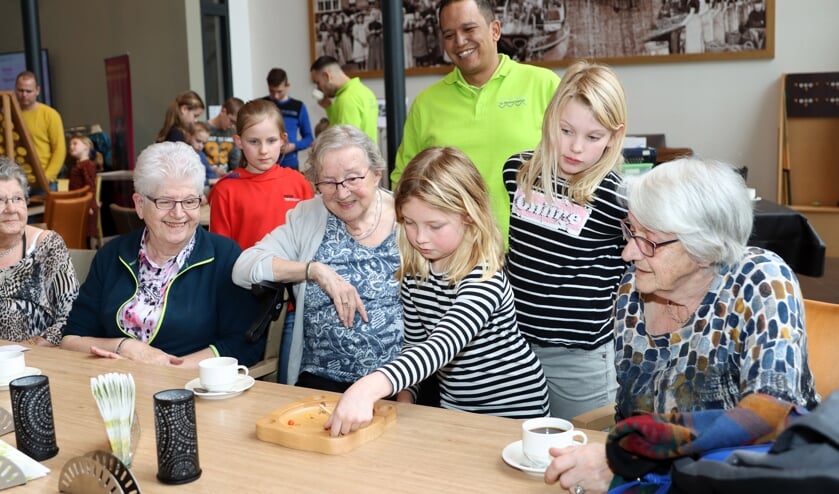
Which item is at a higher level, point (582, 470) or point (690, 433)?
point (690, 433)

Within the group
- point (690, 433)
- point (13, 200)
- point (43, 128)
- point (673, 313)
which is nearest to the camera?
point (690, 433)

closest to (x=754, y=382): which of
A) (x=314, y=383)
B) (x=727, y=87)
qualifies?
(x=314, y=383)

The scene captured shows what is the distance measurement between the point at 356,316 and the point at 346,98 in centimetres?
434

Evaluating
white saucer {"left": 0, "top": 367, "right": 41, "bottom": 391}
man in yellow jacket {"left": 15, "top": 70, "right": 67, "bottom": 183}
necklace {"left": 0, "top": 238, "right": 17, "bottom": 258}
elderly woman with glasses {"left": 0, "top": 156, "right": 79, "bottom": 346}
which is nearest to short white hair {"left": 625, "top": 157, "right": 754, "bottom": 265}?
white saucer {"left": 0, "top": 367, "right": 41, "bottom": 391}

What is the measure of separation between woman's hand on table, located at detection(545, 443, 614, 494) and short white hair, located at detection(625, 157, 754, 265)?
0.44 m

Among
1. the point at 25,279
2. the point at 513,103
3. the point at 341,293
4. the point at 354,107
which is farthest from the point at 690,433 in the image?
the point at 354,107

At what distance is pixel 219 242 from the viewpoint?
108 inches

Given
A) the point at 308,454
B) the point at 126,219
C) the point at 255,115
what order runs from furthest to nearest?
the point at 126,219 < the point at 255,115 < the point at 308,454

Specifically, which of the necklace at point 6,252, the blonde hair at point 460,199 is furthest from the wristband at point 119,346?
the blonde hair at point 460,199

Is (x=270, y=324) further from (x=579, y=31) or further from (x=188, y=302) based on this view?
(x=579, y=31)

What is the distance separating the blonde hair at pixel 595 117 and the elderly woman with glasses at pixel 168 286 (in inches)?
39.4

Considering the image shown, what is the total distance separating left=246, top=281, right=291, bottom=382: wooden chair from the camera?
2.59 metres

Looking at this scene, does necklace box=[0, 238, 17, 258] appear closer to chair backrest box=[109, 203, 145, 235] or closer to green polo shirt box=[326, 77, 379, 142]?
chair backrest box=[109, 203, 145, 235]

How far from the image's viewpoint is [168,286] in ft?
8.66
